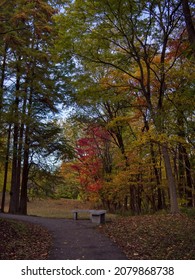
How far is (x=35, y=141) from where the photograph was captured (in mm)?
16531

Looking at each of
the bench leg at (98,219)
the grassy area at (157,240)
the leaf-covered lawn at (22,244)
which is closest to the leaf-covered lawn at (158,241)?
the grassy area at (157,240)

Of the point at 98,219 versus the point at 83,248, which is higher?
the point at 98,219

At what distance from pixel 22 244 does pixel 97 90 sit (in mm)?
8497

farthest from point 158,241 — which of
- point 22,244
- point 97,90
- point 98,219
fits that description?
point 97,90

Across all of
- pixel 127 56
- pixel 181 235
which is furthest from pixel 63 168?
pixel 181 235

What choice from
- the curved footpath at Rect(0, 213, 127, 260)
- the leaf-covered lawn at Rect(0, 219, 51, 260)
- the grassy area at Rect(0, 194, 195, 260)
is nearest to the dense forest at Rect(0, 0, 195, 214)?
the grassy area at Rect(0, 194, 195, 260)

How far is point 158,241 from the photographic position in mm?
7004

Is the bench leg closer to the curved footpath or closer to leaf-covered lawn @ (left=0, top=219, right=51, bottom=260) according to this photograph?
the curved footpath

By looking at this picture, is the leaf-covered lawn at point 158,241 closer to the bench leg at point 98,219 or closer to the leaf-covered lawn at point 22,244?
the leaf-covered lawn at point 22,244

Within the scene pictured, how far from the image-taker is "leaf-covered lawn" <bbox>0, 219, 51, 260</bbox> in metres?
6.07

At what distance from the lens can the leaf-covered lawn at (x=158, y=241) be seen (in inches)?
233

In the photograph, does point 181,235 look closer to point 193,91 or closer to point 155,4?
point 193,91

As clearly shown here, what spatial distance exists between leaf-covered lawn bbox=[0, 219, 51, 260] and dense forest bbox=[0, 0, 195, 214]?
492 cm

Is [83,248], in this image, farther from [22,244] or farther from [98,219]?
[98,219]
